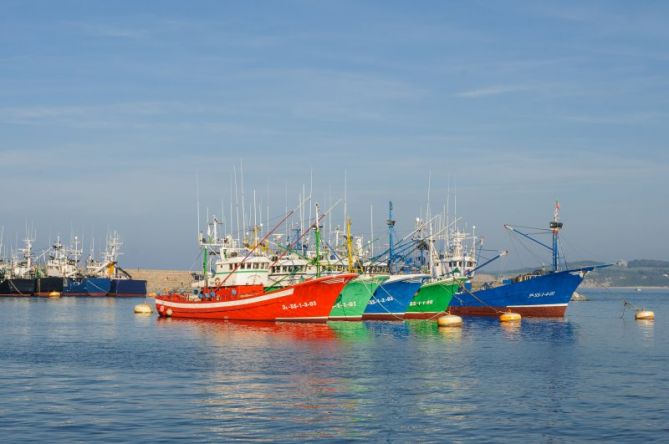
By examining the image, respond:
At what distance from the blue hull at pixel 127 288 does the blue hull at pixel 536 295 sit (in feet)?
308

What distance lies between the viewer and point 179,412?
30.4 meters

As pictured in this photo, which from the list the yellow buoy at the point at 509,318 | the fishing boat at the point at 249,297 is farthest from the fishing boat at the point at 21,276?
the yellow buoy at the point at 509,318

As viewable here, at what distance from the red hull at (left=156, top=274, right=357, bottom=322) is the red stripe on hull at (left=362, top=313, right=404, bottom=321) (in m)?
11.3

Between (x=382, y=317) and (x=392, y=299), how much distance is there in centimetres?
196

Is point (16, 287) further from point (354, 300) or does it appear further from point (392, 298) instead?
point (354, 300)

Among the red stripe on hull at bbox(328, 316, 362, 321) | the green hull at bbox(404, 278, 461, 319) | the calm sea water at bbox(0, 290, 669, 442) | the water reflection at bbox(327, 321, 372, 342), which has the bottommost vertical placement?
the calm sea water at bbox(0, 290, 669, 442)

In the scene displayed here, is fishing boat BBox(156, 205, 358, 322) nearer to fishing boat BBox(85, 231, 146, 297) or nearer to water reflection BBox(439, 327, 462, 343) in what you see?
water reflection BBox(439, 327, 462, 343)

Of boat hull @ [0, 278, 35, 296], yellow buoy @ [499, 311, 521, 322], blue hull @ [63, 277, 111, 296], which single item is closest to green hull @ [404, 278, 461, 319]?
yellow buoy @ [499, 311, 521, 322]

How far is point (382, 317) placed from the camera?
82.4 metres

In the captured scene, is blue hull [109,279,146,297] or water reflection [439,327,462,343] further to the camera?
blue hull [109,279,146,297]

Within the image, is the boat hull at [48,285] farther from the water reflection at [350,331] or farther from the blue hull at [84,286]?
the water reflection at [350,331]

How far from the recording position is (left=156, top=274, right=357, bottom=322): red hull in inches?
2756

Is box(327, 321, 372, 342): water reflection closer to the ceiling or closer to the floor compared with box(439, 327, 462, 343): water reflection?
closer to the ceiling

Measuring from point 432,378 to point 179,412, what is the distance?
43.1 feet
